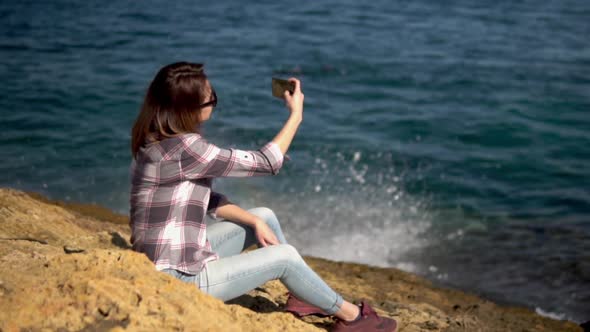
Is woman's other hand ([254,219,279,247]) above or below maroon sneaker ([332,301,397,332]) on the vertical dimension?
above

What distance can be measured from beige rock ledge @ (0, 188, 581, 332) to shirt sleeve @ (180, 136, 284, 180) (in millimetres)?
516

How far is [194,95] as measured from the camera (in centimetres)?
362

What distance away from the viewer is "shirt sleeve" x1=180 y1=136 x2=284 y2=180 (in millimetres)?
3621

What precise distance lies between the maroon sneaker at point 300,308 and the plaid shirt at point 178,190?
0.70 m

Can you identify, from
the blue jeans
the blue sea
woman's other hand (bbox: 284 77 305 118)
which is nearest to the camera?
the blue jeans

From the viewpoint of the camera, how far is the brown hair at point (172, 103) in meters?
3.58

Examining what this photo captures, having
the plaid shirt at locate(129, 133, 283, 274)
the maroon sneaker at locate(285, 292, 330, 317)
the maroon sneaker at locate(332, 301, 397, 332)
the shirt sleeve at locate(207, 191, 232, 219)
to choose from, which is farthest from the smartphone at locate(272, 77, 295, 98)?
the maroon sneaker at locate(332, 301, 397, 332)

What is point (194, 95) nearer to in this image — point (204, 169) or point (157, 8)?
point (204, 169)

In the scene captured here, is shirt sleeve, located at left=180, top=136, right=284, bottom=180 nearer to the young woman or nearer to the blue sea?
the young woman

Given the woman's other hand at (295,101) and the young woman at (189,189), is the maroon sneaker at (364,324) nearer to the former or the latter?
the young woman at (189,189)

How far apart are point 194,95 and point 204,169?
0.37m

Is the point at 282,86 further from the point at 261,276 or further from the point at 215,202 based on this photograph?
the point at 261,276

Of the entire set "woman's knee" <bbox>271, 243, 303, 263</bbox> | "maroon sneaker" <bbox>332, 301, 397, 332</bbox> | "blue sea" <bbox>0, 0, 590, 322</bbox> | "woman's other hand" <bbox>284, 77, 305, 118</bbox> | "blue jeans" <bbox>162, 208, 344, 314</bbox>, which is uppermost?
"woman's other hand" <bbox>284, 77, 305, 118</bbox>

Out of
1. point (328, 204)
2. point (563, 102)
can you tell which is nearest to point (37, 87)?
point (328, 204)
